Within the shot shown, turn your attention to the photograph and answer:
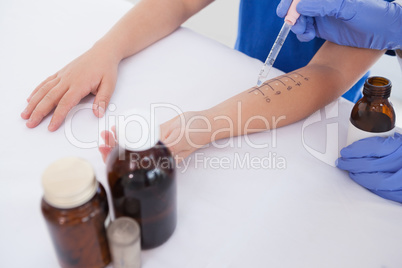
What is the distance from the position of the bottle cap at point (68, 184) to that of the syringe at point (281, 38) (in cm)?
56

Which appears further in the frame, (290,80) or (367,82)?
(290,80)

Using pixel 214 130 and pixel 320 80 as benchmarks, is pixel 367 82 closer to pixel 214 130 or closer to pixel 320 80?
pixel 320 80

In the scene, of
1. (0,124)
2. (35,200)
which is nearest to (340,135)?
(35,200)

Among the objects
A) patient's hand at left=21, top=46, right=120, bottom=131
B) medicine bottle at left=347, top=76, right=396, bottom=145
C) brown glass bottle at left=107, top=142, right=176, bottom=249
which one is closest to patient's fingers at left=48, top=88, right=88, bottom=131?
patient's hand at left=21, top=46, right=120, bottom=131

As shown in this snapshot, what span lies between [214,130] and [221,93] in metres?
0.15

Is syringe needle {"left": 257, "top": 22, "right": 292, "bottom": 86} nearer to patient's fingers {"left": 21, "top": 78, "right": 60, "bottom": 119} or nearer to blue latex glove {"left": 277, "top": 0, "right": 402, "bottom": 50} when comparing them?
blue latex glove {"left": 277, "top": 0, "right": 402, "bottom": 50}

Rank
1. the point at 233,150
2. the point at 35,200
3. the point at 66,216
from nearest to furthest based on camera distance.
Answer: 1. the point at 66,216
2. the point at 35,200
3. the point at 233,150

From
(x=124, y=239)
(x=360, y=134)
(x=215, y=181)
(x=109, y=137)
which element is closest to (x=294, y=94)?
(x=360, y=134)

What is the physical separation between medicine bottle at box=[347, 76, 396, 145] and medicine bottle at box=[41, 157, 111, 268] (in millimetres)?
505

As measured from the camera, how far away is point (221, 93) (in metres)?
0.97

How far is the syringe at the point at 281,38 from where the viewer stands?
88 cm

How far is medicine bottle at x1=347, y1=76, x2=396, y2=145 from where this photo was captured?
0.72 m

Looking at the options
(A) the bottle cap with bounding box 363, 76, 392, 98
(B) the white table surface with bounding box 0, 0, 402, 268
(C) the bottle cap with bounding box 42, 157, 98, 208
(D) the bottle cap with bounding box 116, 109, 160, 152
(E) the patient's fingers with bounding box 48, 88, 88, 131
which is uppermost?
(D) the bottle cap with bounding box 116, 109, 160, 152

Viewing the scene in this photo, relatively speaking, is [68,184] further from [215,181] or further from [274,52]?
[274,52]
